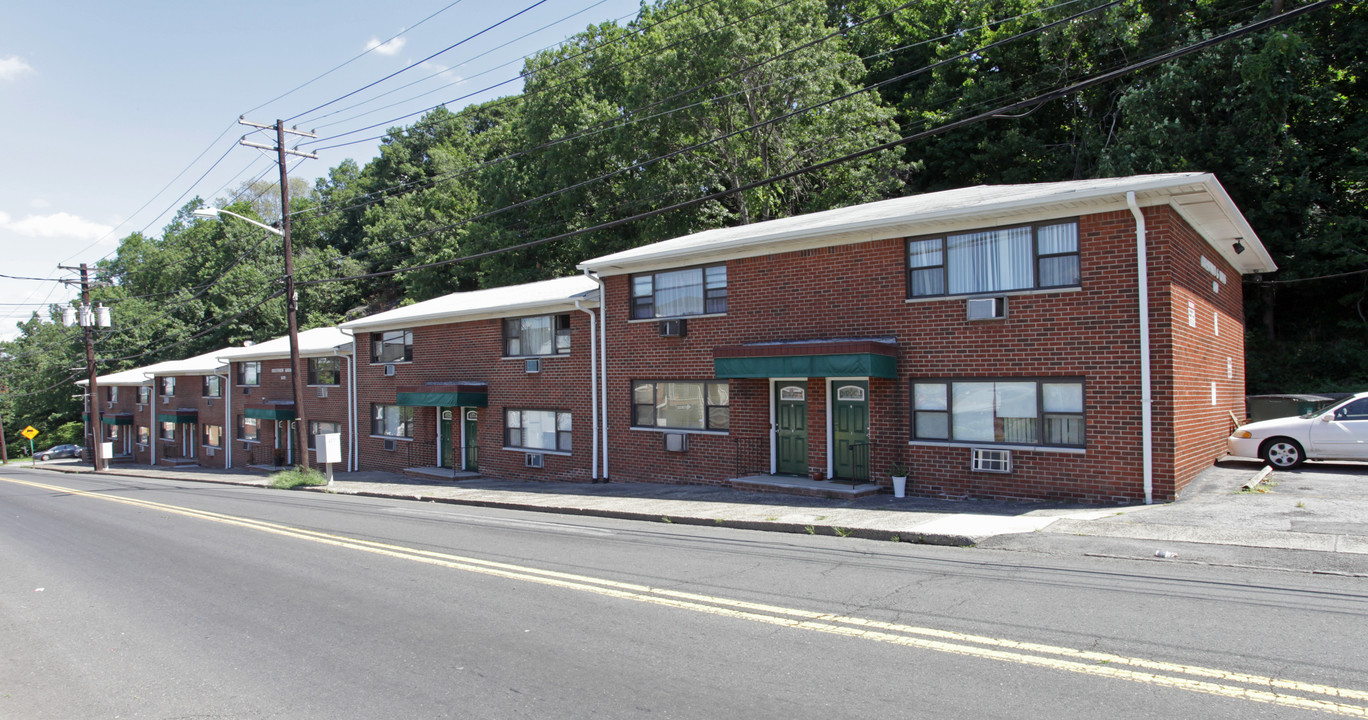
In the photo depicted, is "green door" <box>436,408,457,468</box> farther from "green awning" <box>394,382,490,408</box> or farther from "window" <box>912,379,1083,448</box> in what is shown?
"window" <box>912,379,1083,448</box>

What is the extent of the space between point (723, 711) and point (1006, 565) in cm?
498

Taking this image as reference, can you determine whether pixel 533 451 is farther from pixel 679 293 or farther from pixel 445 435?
pixel 679 293

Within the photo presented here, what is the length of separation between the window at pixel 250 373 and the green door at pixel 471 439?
17.1 m

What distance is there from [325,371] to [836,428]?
22.7m

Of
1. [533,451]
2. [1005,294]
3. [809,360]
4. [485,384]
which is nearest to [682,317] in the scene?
[809,360]

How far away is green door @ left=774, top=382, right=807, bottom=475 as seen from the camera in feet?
51.0

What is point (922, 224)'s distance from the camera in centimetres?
1352

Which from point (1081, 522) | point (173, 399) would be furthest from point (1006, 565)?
point (173, 399)

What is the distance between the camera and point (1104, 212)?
1192 centimetres

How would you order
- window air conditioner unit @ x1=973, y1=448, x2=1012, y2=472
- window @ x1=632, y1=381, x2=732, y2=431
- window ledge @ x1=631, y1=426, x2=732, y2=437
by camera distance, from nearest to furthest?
1. window air conditioner unit @ x1=973, y1=448, x2=1012, y2=472
2. window ledge @ x1=631, y1=426, x2=732, y2=437
3. window @ x1=632, y1=381, x2=732, y2=431

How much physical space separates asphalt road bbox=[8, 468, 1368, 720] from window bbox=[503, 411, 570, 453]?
968cm

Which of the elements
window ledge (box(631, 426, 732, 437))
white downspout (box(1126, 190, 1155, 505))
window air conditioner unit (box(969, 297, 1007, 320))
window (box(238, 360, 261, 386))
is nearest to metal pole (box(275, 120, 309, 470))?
window ledge (box(631, 426, 732, 437))

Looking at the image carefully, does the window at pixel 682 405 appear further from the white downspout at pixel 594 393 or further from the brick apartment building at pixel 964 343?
the white downspout at pixel 594 393

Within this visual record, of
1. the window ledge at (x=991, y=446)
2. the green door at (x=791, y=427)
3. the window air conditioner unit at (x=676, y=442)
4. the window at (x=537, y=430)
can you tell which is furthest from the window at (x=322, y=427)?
the window ledge at (x=991, y=446)
